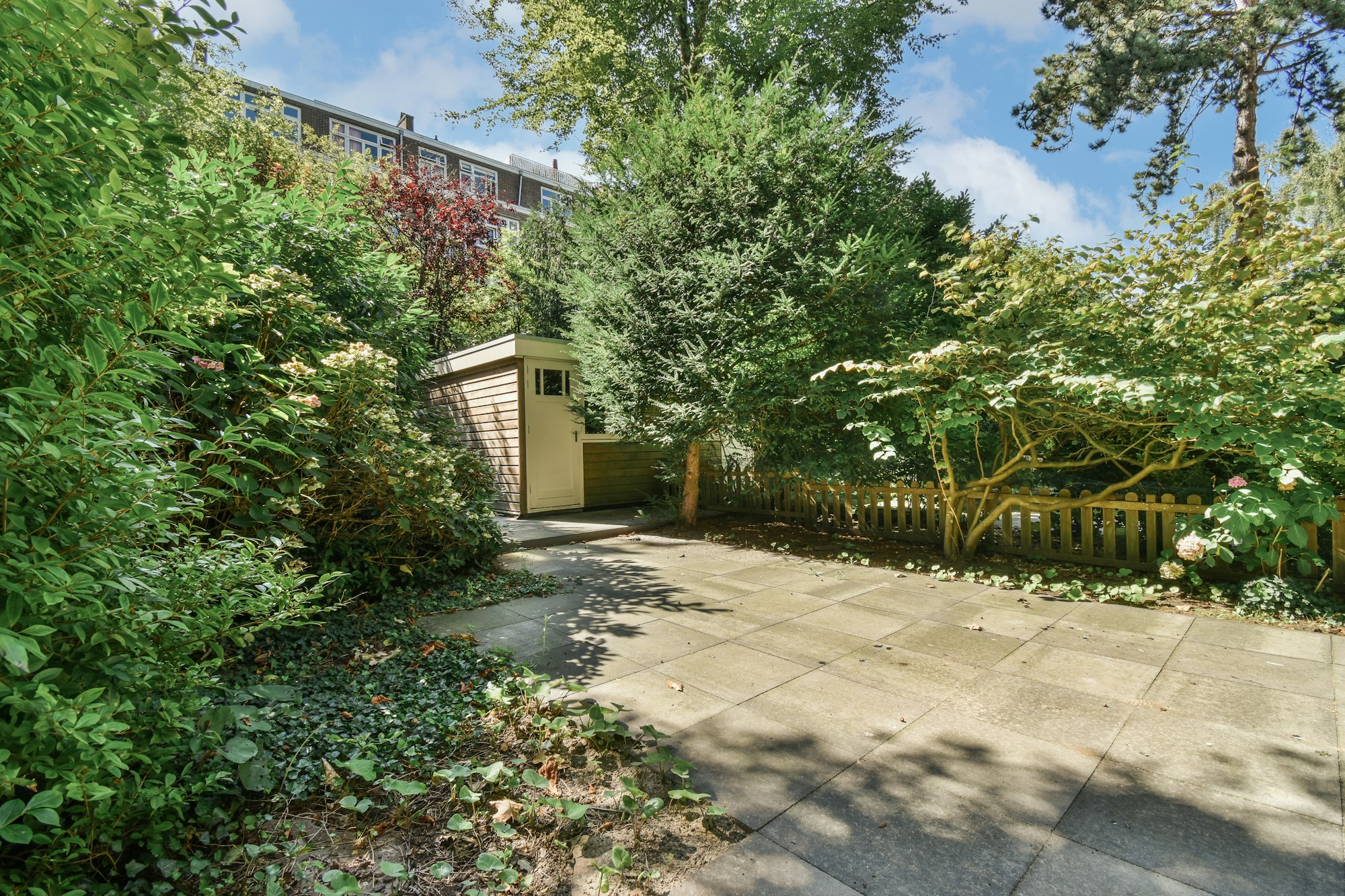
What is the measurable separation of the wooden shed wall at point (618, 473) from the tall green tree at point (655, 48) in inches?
284

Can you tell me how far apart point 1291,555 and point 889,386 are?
323 centimetres

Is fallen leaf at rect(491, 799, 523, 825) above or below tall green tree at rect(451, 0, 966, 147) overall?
below

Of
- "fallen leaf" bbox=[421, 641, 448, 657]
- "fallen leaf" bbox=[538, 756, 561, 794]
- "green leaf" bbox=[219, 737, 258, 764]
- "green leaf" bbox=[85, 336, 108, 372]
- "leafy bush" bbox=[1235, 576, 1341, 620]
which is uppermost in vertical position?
"green leaf" bbox=[85, 336, 108, 372]

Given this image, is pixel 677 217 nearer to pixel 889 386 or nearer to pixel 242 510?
pixel 889 386

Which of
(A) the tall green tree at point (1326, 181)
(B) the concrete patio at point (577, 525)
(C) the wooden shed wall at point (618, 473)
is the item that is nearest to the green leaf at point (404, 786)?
(B) the concrete patio at point (577, 525)

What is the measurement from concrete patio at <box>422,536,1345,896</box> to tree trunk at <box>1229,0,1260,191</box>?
32.0ft

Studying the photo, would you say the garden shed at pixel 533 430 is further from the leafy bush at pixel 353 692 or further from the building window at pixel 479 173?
the building window at pixel 479 173

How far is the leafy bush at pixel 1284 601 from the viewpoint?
159 inches

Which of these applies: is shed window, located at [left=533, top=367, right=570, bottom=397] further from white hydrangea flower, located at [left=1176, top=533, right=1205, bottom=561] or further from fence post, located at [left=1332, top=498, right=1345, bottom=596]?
fence post, located at [left=1332, top=498, right=1345, bottom=596]

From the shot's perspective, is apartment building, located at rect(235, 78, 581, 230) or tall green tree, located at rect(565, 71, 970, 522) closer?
tall green tree, located at rect(565, 71, 970, 522)

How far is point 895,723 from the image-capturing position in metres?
2.65

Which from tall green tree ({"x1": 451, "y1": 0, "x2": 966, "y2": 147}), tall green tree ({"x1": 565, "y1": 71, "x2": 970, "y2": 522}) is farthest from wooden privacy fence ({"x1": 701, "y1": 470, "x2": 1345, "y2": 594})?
tall green tree ({"x1": 451, "y1": 0, "x2": 966, "y2": 147})

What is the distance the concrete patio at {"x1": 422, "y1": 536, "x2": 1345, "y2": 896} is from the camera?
1775 mm

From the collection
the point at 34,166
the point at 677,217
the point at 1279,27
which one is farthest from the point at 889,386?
the point at 1279,27
